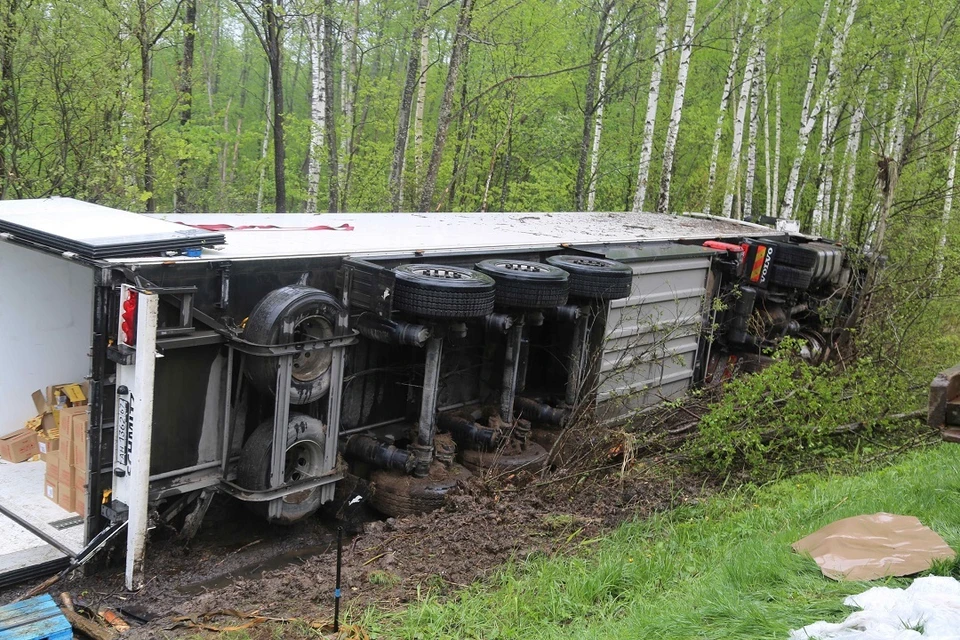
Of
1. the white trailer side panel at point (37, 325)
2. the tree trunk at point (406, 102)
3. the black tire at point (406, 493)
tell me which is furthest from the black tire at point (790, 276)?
the white trailer side panel at point (37, 325)

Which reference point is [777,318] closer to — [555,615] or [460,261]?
[460,261]

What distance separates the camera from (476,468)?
23.4 feet

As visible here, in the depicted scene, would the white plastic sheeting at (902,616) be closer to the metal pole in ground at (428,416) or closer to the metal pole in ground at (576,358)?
the metal pole in ground at (428,416)

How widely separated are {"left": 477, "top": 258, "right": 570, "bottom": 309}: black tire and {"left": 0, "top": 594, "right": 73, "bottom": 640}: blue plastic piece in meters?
4.02

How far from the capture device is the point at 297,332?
570 cm

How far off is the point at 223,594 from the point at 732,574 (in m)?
2.83

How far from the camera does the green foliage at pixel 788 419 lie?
23.6ft

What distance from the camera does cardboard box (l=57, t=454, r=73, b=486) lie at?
550 centimetres

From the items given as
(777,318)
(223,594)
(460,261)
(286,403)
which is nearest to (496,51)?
(777,318)

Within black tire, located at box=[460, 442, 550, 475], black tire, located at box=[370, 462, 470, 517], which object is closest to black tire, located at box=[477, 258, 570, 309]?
black tire, located at box=[460, 442, 550, 475]

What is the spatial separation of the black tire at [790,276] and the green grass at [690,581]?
4.62m

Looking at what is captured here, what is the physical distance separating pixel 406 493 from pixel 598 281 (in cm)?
266

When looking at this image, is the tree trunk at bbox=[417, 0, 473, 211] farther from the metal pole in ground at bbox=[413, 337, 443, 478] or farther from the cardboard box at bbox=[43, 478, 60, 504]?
the cardboard box at bbox=[43, 478, 60, 504]

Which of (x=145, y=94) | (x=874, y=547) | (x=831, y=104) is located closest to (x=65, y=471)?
(x=874, y=547)
